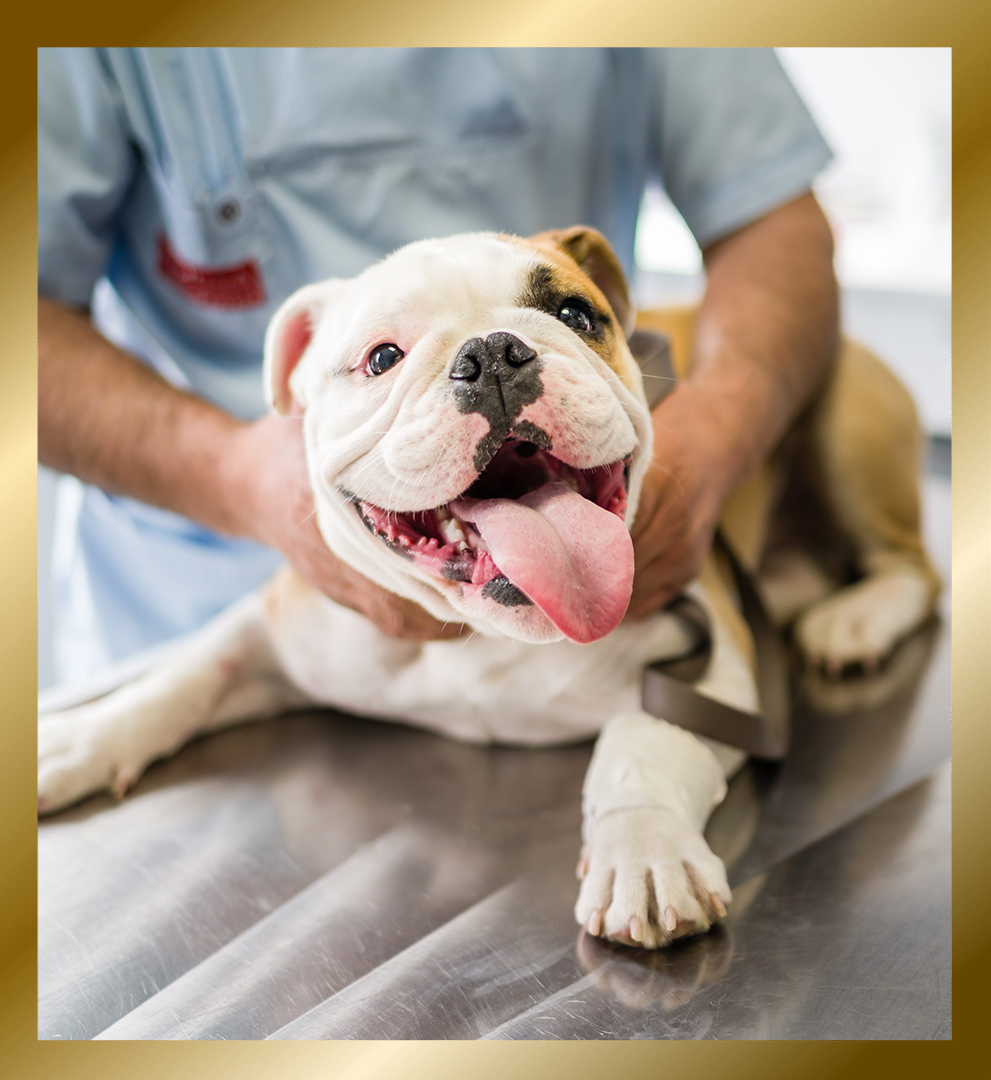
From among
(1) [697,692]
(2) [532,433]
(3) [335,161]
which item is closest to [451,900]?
(1) [697,692]

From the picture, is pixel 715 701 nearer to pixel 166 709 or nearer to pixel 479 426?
pixel 479 426

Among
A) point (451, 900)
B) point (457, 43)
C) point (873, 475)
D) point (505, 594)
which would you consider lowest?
point (873, 475)

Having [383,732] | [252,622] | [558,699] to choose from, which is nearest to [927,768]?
[558,699]

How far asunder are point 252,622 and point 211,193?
0.56m

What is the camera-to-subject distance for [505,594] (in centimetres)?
78

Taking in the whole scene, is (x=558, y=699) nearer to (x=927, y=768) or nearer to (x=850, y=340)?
(x=927, y=768)

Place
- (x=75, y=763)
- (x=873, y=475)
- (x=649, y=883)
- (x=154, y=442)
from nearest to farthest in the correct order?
(x=649, y=883) < (x=75, y=763) < (x=154, y=442) < (x=873, y=475)

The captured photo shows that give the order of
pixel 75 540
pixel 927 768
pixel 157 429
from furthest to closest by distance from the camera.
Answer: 1. pixel 75 540
2. pixel 157 429
3. pixel 927 768

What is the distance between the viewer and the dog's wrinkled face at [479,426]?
78cm

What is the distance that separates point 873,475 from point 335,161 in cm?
101

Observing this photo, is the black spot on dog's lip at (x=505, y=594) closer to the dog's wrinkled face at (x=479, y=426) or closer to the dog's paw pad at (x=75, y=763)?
the dog's wrinkled face at (x=479, y=426)

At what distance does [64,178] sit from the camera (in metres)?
1.30

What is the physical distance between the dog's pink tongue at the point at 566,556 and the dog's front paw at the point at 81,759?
1.93ft

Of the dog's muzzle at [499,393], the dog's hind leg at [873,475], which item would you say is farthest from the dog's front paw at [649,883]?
the dog's hind leg at [873,475]
